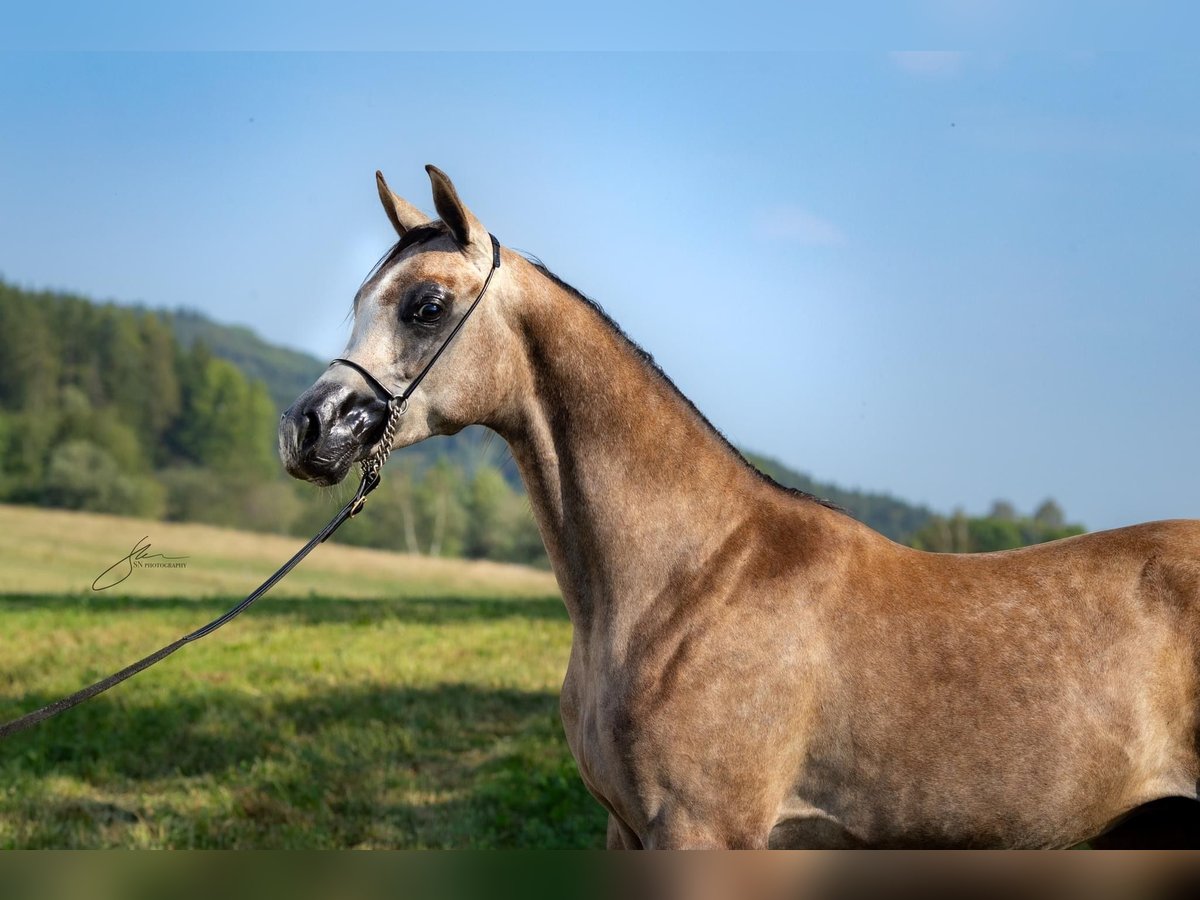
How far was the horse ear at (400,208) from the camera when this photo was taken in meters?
3.69

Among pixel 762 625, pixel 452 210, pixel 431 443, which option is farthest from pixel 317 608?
pixel 431 443

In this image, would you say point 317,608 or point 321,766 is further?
point 317,608

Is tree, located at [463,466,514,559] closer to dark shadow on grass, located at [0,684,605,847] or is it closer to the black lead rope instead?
dark shadow on grass, located at [0,684,605,847]

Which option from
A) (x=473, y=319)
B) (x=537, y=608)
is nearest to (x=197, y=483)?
(x=537, y=608)

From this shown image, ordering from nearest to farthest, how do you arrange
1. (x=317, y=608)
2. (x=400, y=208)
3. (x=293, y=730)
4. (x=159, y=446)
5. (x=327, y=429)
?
(x=327, y=429)
(x=400, y=208)
(x=293, y=730)
(x=317, y=608)
(x=159, y=446)

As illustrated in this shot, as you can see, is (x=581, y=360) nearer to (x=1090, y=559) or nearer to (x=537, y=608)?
(x=1090, y=559)

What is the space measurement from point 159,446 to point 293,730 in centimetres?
4339

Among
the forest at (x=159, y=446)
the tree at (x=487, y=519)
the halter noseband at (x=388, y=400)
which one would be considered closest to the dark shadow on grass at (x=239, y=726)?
the halter noseband at (x=388, y=400)

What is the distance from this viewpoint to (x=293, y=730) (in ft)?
26.6

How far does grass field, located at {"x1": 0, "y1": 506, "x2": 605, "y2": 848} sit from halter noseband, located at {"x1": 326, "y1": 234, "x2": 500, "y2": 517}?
2.09m

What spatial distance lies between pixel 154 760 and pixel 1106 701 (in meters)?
6.41

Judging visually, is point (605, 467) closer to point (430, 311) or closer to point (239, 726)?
point (430, 311)

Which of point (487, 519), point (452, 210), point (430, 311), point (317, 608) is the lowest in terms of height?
point (317, 608)

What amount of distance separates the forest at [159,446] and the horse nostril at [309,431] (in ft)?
98.9
